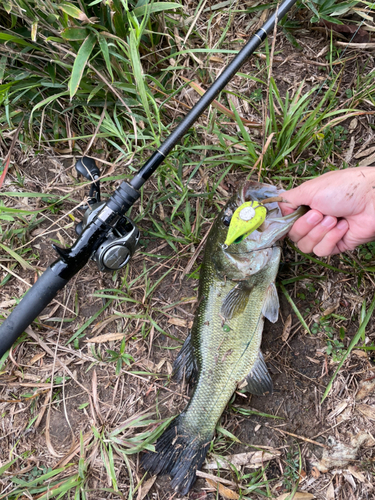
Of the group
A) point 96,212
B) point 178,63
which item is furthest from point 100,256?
point 178,63

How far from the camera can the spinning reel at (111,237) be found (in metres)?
2.51

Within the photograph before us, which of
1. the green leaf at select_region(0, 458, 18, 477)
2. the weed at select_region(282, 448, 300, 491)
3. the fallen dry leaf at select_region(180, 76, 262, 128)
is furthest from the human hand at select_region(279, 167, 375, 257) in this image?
the green leaf at select_region(0, 458, 18, 477)

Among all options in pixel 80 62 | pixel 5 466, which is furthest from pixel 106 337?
pixel 80 62

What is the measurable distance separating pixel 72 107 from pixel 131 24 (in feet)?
3.29

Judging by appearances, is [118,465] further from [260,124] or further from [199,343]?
[260,124]

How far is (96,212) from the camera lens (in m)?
2.55

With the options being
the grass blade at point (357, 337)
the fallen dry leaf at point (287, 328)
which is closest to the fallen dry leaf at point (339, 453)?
the grass blade at point (357, 337)

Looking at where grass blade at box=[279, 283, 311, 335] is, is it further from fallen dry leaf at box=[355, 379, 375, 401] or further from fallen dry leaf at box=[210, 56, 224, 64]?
fallen dry leaf at box=[210, 56, 224, 64]

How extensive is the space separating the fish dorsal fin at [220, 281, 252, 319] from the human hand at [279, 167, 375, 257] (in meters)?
0.54

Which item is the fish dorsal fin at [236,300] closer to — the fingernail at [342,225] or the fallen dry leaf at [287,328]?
the fallen dry leaf at [287,328]

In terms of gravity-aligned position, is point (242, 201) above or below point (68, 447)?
above

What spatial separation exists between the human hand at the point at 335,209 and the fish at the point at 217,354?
1.24 feet

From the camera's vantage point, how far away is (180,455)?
2781mm

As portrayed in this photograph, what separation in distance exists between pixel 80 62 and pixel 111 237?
1294mm
